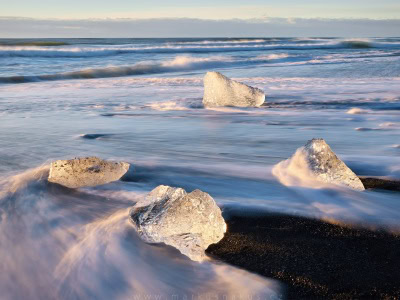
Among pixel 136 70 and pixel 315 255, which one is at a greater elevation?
pixel 315 255

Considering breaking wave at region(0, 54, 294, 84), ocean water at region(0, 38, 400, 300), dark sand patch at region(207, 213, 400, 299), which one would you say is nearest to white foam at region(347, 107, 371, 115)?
ocean water at region(0, 38, 400, 300)

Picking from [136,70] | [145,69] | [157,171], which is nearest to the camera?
[157,171]

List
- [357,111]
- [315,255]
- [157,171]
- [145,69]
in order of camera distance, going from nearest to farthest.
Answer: [315,255] < [157,171] < [357,111] < [145,69]

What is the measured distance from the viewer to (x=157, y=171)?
2.98 m

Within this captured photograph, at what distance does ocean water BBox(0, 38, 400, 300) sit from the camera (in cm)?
168

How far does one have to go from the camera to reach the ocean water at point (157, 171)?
5.52 feet

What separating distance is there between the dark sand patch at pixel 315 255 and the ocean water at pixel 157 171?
80 millimetres

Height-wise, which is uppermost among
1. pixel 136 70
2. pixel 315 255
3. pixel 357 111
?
pixel 315 255

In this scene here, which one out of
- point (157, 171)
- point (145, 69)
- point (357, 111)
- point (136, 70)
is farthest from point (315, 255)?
point (145, 69)

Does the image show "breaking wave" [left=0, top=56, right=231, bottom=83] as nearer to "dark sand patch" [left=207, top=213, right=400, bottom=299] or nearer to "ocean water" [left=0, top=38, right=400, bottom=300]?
"ocean water" [left=0, top=38, right=400, bottom=300]

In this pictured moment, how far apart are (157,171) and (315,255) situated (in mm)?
1440

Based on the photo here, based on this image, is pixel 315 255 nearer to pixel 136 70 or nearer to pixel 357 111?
pixel 357 111

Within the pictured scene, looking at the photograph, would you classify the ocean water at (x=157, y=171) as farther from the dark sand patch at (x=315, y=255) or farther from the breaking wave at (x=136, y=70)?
the breaking wave at (x=136, y=70)

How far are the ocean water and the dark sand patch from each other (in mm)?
80
